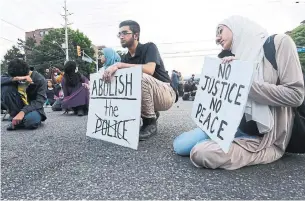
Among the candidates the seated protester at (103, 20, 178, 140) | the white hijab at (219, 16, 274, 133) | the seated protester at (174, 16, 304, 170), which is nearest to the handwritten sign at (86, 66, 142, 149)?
the seated protester at (103, 20, 178, 140)

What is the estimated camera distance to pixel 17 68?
3.66 metres

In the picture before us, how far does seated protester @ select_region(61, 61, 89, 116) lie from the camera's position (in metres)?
5.64

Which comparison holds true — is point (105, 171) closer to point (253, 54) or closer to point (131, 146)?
point (131, 146)

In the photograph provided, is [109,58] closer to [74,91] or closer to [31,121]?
[31,121]

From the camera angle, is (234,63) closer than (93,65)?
Yes

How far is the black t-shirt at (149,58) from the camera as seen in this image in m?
2.76

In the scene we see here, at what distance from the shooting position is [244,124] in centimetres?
193

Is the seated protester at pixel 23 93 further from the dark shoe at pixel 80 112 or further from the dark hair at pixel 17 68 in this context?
the dark shoe at pixel 80 112

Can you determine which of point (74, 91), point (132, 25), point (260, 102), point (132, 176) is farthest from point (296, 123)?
point (74, 91)

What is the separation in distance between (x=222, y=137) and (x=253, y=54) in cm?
59

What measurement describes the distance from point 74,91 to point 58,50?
4254cm

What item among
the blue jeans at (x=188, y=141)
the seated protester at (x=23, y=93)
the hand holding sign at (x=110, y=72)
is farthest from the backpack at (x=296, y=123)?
the seated protester at (x=23, y=93)

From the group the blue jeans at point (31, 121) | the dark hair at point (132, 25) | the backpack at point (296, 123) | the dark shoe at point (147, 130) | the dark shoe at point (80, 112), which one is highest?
the dark hair at point (132, 25)

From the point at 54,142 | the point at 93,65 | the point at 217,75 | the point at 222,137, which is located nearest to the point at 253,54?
the point at 217,75
